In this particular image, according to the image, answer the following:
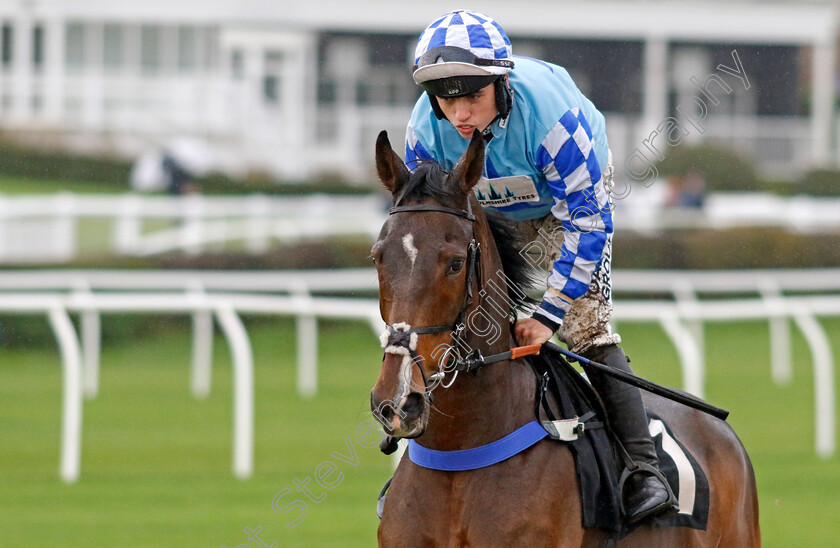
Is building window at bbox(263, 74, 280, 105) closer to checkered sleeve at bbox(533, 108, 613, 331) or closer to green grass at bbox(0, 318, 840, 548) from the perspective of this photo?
green grass at bbox(0, 318, 840, 548)

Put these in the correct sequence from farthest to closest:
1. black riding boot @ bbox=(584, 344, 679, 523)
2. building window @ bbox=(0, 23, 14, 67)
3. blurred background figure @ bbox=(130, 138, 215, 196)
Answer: building window @ bbox=(0, 23, 14, 67) → blurred background figure @ bbox=(130, 138, 215, 196) → black riding boot @ bbox=(584, 344, 679, 523)

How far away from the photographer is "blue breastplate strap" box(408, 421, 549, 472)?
9.59 feet

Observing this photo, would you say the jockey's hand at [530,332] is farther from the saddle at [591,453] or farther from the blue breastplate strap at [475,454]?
the blue breastplate strap at [475,454]

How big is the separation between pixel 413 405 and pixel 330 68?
2711cm

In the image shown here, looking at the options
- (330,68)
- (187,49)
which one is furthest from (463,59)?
(187,49)

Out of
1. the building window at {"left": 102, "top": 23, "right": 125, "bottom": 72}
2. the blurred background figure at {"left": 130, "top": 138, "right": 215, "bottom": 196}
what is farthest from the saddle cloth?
the building window at {"left": 102, "top": 23, "right": 125, "bottom": 72}

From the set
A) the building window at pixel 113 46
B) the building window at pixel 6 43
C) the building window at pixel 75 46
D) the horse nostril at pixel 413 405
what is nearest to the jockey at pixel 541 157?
the horse nostril at pixel 413 405

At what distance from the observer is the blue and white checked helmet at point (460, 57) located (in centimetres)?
300

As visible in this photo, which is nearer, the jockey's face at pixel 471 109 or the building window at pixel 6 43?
the jockey's face at pixel 471 109

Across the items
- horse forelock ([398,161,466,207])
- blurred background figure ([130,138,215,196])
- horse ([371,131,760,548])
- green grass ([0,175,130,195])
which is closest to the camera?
horse ([371,131,760,548])

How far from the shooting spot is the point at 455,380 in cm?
293

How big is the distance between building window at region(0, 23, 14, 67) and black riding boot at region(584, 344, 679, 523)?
1101 inches

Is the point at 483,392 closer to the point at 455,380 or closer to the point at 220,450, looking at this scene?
the point at 455,380

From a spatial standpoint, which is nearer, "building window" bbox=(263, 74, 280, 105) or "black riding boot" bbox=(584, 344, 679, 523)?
"black riding boot" bbox=(584, 344, 679, 523)
